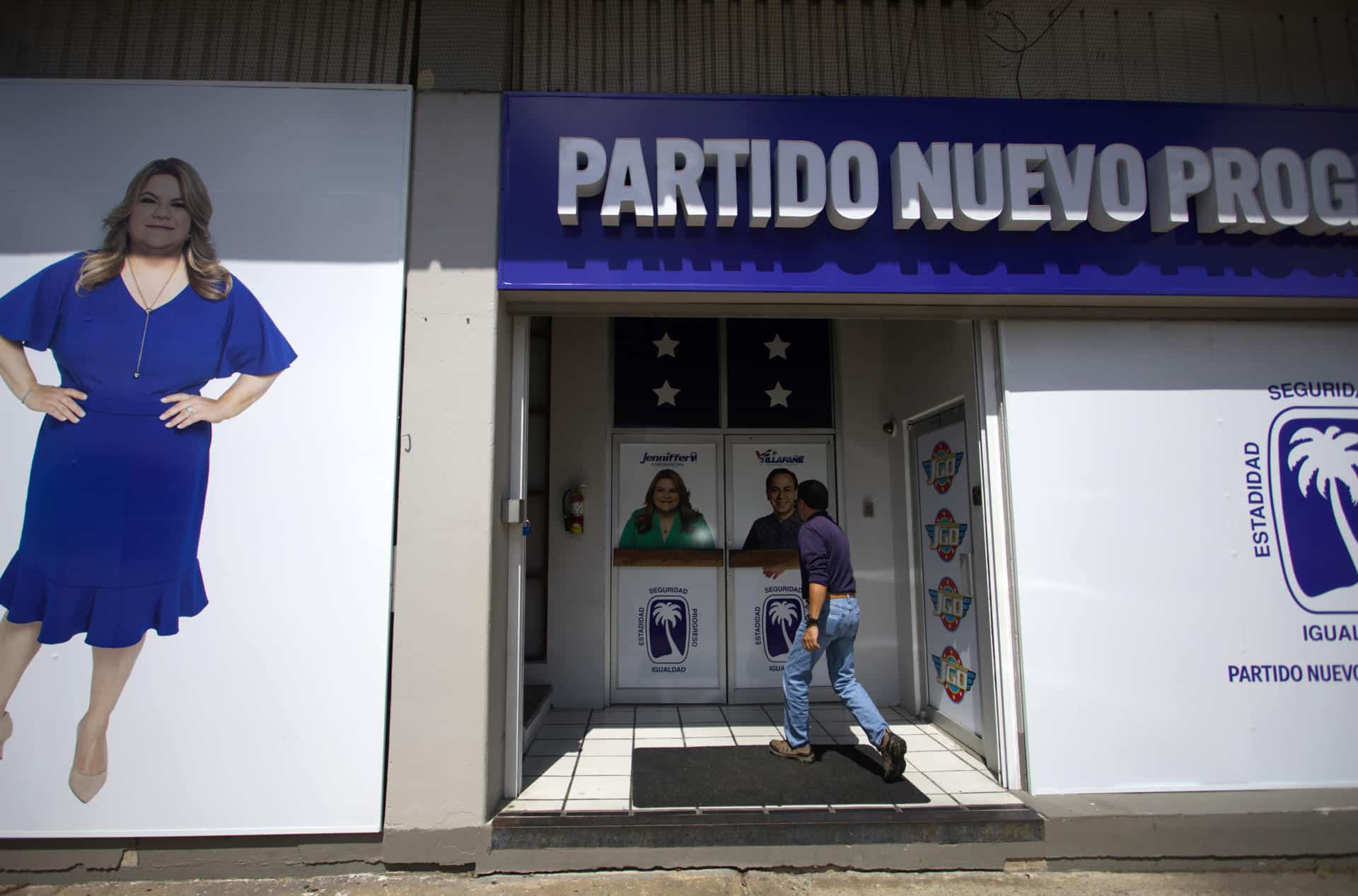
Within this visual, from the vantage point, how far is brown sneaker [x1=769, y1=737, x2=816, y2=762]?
151 inches

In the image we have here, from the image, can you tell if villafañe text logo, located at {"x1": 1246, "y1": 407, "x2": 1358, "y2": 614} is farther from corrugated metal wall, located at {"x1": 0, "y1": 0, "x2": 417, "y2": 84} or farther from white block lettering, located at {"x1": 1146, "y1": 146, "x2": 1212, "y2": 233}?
corrugated metal wall, located at {"x1": 0, "y1": 0, "x2": 417, "y2": 84}

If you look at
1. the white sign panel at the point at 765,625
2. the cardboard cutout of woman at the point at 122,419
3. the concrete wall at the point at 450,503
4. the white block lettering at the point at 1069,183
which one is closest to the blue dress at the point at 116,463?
the cardboard cutout of woman at the point at 122,419

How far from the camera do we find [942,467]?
4.37 metres

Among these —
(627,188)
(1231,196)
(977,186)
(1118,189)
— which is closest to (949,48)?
(977,186)

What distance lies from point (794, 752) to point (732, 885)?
103 cm

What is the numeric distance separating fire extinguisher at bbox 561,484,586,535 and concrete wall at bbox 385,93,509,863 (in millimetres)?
1659

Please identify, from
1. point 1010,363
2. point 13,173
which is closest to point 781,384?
point 1010,363

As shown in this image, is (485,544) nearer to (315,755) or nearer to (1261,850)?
(315,755)

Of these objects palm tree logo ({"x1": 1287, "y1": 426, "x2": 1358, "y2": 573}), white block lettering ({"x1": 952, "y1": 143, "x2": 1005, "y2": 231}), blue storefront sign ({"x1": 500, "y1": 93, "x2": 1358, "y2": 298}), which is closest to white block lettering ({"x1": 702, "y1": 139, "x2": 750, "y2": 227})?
blue storefront sign ({"x1": 500, "y1": 93, "x2": 1358, "y2": 298})

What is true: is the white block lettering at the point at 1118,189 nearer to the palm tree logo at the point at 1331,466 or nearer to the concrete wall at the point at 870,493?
the palm tree logo at the point at 1331,466

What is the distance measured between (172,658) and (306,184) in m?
2.36

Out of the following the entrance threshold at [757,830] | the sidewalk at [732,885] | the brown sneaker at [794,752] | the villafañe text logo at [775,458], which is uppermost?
the villafañe text logo at [775,458]

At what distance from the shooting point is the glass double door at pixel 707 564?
16.7ft

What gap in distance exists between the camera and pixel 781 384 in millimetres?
5355
